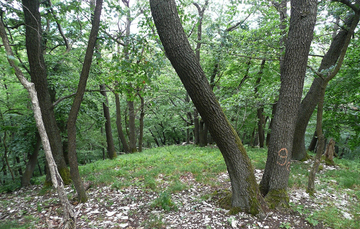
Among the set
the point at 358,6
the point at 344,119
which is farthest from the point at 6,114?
the point at 344,119

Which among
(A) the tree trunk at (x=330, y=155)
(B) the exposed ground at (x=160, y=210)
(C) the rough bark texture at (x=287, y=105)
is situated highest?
(C) the rough bark texture at (x=287, y=105)

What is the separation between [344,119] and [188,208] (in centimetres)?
738

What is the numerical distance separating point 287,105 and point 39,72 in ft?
20.0

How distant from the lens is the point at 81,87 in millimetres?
3977

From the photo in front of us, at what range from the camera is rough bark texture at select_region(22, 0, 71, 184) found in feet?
16.0

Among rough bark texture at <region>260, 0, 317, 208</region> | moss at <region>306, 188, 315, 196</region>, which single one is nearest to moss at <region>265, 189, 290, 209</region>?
rough bark texture at <region>260, 0, 317, 208</region>

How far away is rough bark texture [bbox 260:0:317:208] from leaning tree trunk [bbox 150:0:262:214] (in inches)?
20.9

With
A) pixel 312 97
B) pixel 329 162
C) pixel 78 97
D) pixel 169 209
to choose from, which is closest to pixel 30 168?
pixel 78 97

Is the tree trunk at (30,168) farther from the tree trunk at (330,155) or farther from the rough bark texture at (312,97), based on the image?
the tree trunk at (330,155)

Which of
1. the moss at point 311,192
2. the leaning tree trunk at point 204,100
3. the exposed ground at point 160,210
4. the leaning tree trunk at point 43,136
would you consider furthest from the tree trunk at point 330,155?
the leaning tree trunk at point 43,136

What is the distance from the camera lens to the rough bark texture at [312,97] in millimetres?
5848

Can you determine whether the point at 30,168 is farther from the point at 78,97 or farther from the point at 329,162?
the point at 329,162

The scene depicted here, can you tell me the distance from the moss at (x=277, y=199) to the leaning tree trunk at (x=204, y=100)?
1.10 feet

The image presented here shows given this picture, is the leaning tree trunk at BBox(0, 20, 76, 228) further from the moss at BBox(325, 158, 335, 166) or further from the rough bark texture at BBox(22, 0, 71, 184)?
the moss at BBox(325, 158, 335, 166)
